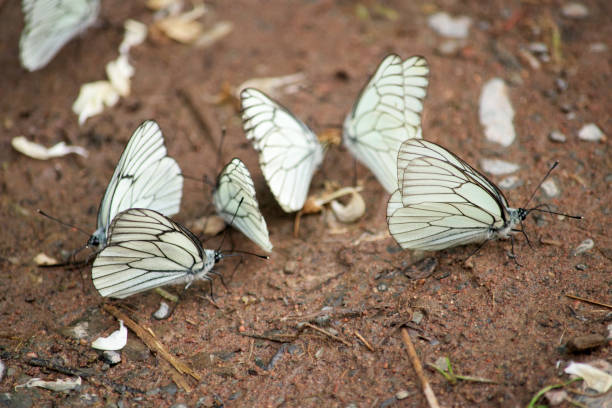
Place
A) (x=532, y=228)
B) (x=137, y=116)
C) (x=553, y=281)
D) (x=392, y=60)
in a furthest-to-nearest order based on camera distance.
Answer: (x=137, y=116) < (x=392, y=60) < (x=532, y=228) < (x=553, y=281)

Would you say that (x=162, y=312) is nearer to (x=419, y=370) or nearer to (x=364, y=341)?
(x=364, y=341)

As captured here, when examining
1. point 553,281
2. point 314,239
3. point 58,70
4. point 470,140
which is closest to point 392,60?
point 470,140

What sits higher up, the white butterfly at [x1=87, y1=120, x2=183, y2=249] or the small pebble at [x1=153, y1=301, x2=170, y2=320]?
the white butterfly at [x1=87, y1=120, x2=183, y2=249]

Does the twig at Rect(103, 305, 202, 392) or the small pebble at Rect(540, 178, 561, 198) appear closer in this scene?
the twig at Rect(103, 305, 202, 392)

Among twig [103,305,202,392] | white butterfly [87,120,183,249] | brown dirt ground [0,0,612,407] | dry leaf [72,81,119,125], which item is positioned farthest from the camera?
dry leaf [72,81,119,125]

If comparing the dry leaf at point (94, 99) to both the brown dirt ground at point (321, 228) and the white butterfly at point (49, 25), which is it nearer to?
the brown dirt ground at point (321, 228)

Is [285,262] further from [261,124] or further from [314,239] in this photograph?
[261,124]

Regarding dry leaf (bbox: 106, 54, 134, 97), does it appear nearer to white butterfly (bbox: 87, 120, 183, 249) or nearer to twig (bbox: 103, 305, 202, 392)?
white butterfly (bbox: 87, 120, 183, 249)

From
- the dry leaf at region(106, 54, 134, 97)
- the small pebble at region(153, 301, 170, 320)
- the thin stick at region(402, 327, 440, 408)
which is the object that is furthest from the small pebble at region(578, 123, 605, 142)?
the dry leaf at region(106, 54, 134, 97)

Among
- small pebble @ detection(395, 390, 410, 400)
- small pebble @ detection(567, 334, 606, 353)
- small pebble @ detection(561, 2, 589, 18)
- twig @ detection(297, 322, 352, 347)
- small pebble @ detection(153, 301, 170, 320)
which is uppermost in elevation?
small pebble @ detection(561, 2, 589, 18)
